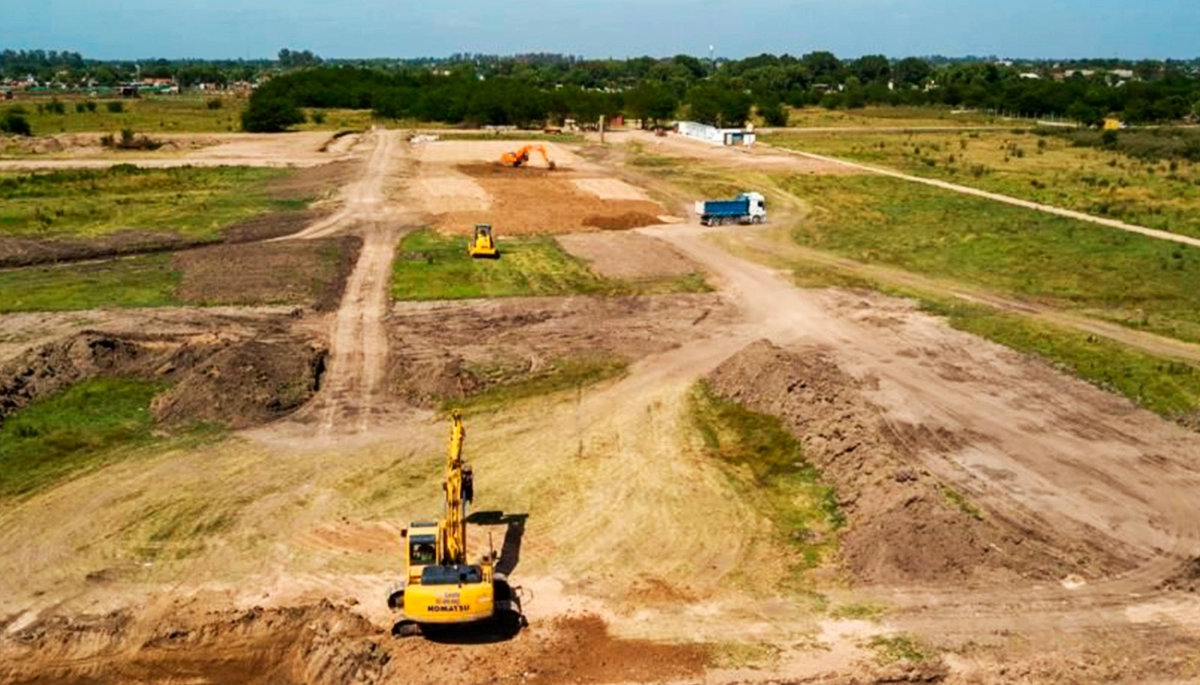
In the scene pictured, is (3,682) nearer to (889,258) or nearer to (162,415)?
(162,415)

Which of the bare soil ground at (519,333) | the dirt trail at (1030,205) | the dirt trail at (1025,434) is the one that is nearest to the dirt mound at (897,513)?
the dirt trail at (1025,434)

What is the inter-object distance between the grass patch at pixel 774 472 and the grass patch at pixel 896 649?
117 inches

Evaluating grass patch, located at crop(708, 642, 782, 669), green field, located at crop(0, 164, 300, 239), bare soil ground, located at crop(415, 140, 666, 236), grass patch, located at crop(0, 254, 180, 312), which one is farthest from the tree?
grass patch, located at crop(708, 642, 782, 669)

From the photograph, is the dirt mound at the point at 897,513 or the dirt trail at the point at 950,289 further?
the dirt trail at the point at 950,289

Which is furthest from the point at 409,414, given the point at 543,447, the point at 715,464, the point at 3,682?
the point at 3,682

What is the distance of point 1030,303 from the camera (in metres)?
42.5

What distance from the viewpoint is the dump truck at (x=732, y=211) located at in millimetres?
59809

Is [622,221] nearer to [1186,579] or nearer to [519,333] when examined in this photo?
[519,333]

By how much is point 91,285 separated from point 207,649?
29.7 meters

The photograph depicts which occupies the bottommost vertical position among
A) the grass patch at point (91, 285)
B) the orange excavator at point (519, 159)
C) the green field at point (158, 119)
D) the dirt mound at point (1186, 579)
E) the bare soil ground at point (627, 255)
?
the dirt mound at point (1186, 579)

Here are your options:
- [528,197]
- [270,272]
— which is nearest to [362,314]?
[270,272]

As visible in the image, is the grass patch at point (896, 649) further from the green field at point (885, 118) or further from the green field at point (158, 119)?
the green field at point (885, 118)

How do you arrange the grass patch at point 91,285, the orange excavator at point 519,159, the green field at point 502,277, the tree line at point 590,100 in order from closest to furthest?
the grass patch at point 91,285 < the green field at point 502,277 < the orange excavator at point 519,159 < the tree line at point 590,100

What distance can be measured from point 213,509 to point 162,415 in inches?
261
